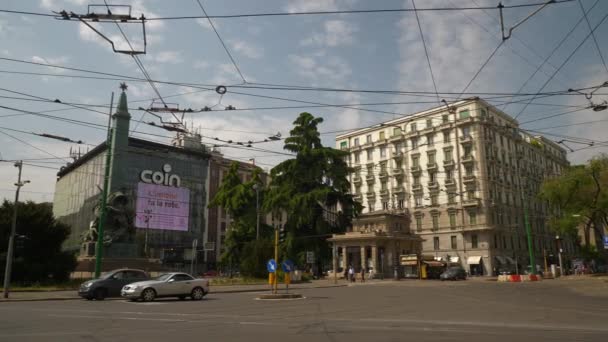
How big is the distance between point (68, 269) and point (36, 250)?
2377 millimetres

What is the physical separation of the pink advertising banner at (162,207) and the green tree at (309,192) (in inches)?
1317

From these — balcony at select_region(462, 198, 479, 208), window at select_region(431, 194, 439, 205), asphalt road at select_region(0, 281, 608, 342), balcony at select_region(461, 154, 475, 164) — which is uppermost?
balcony at select_region(461, 154, 475, 164)

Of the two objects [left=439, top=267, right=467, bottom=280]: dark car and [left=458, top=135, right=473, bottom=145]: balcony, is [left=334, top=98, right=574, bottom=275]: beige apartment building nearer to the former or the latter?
[left=458, top=135, right=473, bottom=145]: balcony

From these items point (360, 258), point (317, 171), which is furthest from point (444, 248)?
point (317, 171)

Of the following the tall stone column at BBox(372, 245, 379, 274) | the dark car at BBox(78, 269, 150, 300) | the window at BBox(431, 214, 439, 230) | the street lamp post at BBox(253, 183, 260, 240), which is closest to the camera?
the dark car at BBox(78, 269, 150, 300)

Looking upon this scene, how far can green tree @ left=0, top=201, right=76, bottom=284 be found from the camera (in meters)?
28.9

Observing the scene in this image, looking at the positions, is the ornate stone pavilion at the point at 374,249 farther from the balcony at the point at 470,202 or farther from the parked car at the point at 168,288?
the parked car at the point at 168,288

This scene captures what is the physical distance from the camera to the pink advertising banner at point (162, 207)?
75688mm

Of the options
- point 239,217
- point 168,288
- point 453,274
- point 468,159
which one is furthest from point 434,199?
point 168,288

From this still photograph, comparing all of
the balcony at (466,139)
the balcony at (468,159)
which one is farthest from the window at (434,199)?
the balcony at (466,139)

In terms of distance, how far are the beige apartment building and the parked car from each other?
38.1 m

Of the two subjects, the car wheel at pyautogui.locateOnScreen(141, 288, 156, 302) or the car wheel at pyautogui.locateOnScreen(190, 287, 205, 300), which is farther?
the car wheel at pyautogui.locateOnScreen(190, 287, 205, 300)

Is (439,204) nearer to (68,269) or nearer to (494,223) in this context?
(494,223)

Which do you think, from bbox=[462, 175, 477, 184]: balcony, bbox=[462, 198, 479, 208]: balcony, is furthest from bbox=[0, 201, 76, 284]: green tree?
bbox=[462, 175, 477, 184]: balcony
